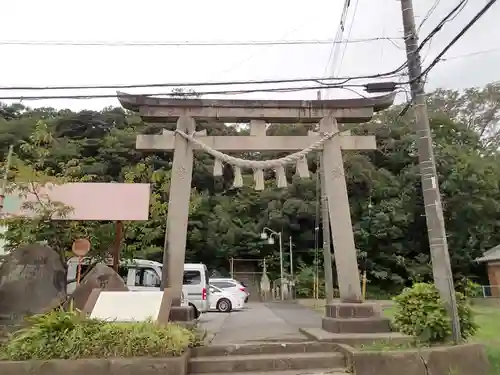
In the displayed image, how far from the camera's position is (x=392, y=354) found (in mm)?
6199

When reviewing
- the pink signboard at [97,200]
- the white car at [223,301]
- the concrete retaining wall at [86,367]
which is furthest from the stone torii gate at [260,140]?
the white car at [223,301]

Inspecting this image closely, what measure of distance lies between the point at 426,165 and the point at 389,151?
3150 centimetres

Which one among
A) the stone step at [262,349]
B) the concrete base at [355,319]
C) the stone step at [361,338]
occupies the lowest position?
the stone step at [262,349]

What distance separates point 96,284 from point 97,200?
192cm

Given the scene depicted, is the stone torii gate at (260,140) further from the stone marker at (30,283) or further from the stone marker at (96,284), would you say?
the stone marker at (30,283)

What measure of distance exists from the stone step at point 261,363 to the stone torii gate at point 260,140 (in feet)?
7.73

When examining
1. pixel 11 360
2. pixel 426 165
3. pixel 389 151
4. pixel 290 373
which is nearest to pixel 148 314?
pixel 11 360

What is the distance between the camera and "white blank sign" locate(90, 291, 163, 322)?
680 centimetres

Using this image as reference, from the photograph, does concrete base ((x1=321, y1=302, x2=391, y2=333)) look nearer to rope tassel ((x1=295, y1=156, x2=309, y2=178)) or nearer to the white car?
rope tassel ((x1=295, y1=156, x2=309, y2=178))

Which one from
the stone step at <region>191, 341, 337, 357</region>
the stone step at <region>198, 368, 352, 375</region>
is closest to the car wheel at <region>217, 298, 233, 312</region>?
the stone step at <region>191, 341, 337, 357</region>

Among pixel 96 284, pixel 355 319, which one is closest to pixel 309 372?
pixel 355 319

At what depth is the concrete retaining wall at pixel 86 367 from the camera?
18.7 feet

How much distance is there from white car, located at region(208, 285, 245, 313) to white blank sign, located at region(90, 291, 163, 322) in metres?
13.1

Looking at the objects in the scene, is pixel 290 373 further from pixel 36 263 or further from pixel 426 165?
pixel 36 263
